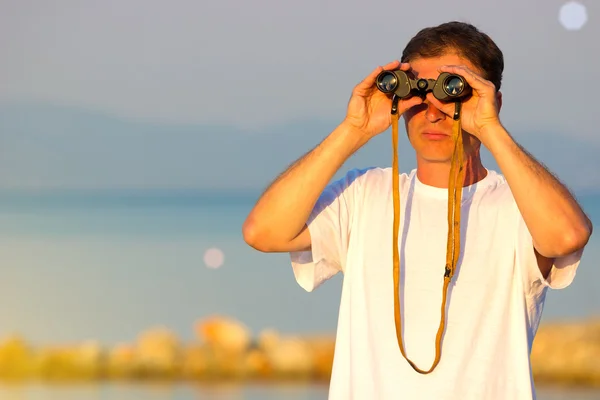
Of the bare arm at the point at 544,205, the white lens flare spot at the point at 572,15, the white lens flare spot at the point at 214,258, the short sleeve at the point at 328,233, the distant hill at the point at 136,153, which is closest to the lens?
the bare arm at the point at 544,205

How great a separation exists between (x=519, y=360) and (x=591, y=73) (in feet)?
12.4

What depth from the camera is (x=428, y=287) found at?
199 cm

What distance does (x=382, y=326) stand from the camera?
6.51ft

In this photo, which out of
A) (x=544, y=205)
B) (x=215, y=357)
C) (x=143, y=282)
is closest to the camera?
(x=544, y=205)

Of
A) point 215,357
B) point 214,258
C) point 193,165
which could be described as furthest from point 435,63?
point 193,165

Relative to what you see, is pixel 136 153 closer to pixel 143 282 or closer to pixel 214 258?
pixel 214 258

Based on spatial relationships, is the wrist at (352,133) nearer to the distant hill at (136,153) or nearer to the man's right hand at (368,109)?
the man's right hand at (368,109)

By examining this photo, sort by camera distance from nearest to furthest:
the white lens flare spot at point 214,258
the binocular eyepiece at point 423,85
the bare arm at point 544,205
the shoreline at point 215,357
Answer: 1. the bare arm at point 544,205
2. the binocular eyepiece at point 423,85
3. the shoreline at point 215,357
4. the white lens flare spot at point 214,258

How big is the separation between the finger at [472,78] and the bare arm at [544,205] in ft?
0.42

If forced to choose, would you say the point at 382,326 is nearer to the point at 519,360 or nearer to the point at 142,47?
the point at 519,360

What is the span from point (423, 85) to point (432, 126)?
0.09 meters

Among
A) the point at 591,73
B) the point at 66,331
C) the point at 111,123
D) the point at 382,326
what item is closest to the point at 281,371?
the point at 66,331

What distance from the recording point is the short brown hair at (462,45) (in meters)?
2.08

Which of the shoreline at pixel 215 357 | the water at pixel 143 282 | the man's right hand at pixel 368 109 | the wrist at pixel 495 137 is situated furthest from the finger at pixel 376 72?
the shoreline at pixel 215 357
